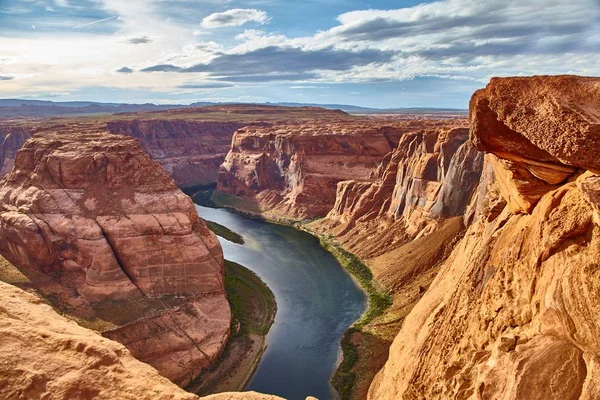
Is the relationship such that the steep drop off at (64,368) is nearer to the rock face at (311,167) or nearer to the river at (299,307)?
the river at (299,307)

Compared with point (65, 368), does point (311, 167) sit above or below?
above

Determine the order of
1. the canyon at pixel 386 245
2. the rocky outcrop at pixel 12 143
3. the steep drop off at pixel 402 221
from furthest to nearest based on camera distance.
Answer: the rocky outcrop at pixel 12 143, the steep drop off at pixel 402 221, the canyon at pixel 386 245

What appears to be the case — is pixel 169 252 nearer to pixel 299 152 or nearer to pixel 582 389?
pixel 582 389

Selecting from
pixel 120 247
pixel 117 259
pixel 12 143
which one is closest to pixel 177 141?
pixel 12 143

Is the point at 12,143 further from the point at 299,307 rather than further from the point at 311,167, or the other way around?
the point at 299,307

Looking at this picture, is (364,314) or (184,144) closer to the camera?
(364,314)

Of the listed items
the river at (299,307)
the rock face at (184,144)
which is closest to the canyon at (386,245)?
the river at (299,307)

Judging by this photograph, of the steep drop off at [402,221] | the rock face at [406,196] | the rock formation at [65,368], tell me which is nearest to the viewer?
the rock formation at [65,368]
